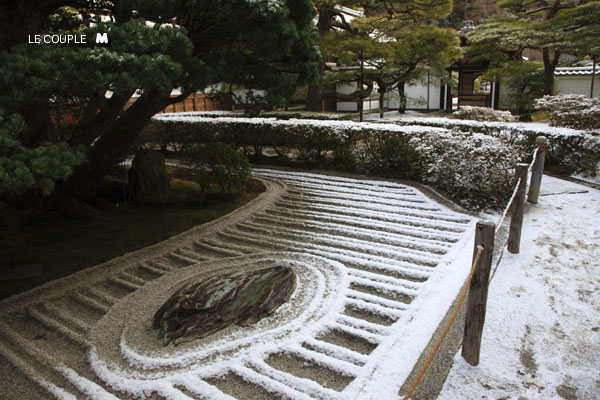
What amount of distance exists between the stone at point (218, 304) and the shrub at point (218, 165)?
10.3ft

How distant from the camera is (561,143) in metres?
8.30

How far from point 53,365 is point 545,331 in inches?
152

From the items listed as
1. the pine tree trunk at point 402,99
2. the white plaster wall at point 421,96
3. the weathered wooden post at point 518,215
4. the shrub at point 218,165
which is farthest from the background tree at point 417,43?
the weathered wooden post at point 518,215

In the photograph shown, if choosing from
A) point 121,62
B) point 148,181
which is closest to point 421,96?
point 148,181

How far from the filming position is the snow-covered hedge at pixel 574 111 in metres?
9.49

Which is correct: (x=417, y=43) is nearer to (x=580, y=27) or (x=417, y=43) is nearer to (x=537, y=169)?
(x=580, y=27)

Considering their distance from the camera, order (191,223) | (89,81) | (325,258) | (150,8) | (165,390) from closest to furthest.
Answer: (165,390), (89,81), (150,8), (325,258), (191,223)

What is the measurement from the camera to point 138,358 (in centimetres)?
320

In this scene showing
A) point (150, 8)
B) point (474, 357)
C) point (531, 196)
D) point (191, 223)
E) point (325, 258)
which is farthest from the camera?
point (531, 196)

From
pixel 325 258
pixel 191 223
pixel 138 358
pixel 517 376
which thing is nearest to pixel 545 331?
pixel 517 376

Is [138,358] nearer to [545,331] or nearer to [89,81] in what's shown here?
[89,81]

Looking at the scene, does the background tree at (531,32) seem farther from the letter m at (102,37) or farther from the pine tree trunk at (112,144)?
the letter m at (102,37)

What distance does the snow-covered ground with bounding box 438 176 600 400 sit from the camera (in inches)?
112

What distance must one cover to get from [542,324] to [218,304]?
275cm
